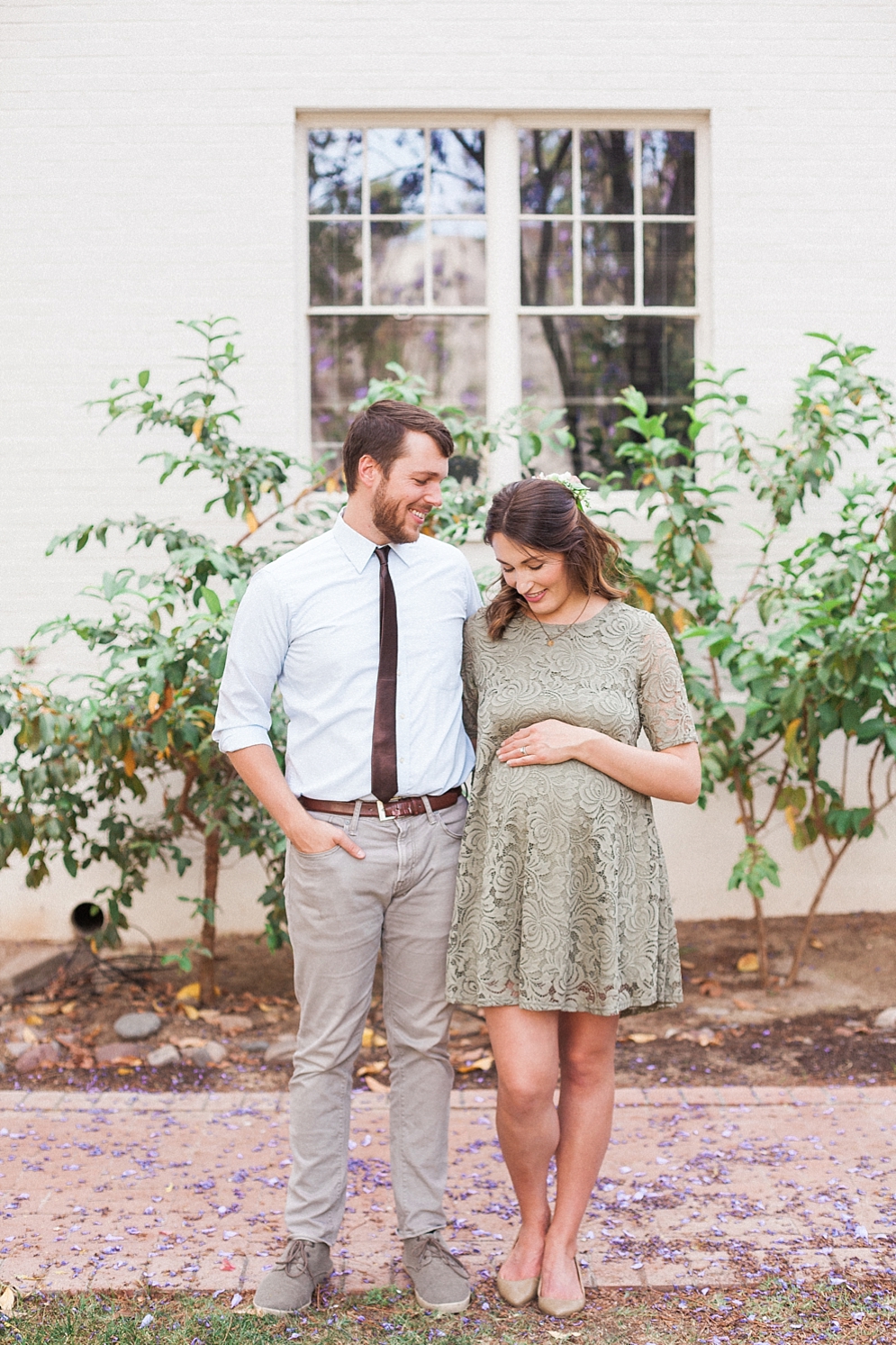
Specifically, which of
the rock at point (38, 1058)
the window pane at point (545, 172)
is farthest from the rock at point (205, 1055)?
the window pane at point (545, 172)

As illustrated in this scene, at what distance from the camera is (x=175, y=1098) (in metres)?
4.18

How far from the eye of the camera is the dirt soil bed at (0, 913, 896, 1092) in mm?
4418

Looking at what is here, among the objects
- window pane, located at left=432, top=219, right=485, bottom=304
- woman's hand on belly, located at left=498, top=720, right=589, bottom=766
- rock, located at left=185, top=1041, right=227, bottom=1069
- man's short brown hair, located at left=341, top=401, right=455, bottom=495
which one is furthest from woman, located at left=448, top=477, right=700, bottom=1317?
window pane, located at left=432, top=219, right=485, bottom=304

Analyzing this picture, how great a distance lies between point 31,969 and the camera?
525 cm

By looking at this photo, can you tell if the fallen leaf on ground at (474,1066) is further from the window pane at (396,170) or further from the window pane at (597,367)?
the window pane at (396,170)

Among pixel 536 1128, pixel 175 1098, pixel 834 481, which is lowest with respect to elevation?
pixel 175 1098

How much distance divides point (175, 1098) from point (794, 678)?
2.58 meters

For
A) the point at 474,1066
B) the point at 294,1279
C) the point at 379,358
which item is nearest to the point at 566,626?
the point at 294,1279

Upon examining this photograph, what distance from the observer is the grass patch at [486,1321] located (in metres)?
2.74

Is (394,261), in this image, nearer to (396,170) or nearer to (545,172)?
(396,170)

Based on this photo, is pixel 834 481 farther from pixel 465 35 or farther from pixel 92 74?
pixel 92 74

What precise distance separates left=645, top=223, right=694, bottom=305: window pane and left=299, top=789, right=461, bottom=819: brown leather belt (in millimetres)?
3772

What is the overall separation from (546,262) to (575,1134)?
419 cm

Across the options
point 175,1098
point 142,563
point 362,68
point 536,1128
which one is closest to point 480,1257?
point 536,1128
